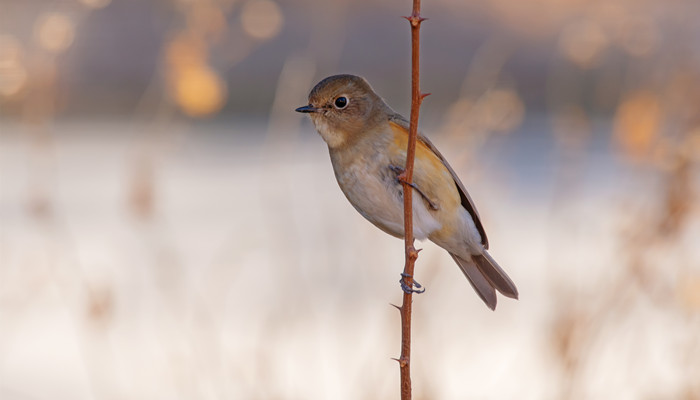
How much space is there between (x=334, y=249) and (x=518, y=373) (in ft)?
3.40

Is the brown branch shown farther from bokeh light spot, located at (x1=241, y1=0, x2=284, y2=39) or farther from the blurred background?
bokeh light spot, located at (x1=241, y1=0, x2=284, y2=39)

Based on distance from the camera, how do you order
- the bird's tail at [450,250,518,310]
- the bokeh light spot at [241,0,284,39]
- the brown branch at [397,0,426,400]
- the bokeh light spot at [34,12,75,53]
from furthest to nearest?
the bokeh light spot at [241,0,284,39] → the bokeh light spot at [34,12,75,53] → the bird's tail at [450,250,518,310] → the brown branch at [397,0,426,400]

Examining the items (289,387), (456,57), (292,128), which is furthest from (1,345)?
(456,57)

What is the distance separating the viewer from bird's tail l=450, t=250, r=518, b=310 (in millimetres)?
2748

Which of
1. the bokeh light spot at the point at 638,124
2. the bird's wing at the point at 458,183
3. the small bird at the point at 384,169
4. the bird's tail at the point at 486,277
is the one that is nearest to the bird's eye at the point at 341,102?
the small bird at the point at 384,169

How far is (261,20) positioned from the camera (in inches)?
141

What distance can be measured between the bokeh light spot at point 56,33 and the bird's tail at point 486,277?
4.86 ft

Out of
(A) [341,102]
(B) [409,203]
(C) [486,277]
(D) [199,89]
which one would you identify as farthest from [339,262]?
(B) [409,203]

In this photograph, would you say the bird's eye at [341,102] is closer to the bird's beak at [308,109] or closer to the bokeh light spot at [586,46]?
the bird's beak at [308,109]

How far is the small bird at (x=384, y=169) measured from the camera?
2.46m

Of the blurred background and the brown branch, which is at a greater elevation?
the blurred background

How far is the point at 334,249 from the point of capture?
14.4 ft

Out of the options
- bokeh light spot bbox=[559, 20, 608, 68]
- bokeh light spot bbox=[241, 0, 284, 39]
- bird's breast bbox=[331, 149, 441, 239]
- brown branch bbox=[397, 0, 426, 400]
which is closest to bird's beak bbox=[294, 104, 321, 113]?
bird's breast bbox=[331, 149, 441, 239]

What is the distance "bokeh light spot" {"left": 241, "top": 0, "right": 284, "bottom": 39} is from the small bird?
970 millimetres
